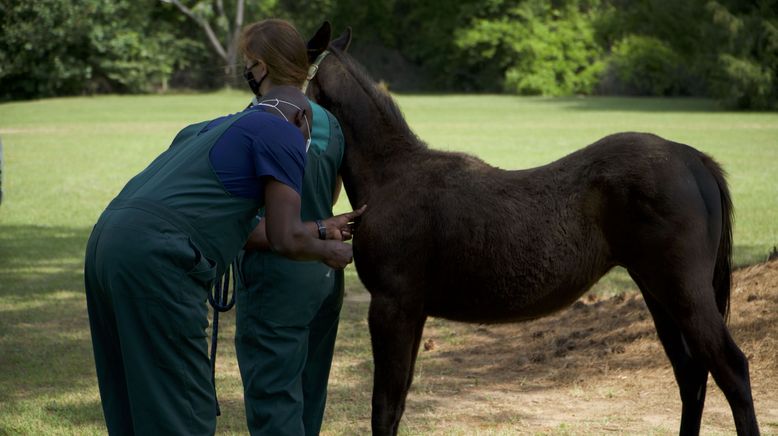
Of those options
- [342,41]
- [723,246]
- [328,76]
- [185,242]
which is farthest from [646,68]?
[185,242]

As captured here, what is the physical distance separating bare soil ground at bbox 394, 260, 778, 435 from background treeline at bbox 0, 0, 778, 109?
30141 millimetres

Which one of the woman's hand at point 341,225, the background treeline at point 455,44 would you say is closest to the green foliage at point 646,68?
the background treeline at point 455,44

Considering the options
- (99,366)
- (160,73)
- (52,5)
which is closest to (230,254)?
(99,366)

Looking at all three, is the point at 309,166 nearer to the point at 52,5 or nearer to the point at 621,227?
the point at 621,227

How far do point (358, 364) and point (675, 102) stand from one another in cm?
3956

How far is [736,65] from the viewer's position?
34969 millimetres

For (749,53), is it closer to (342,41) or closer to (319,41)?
(342,41)

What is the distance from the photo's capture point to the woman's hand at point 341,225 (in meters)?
3.84

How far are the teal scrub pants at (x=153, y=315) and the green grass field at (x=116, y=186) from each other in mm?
1994

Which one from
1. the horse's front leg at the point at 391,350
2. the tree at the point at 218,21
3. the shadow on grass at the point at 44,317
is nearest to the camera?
the horse's front leg at the point at 391,350

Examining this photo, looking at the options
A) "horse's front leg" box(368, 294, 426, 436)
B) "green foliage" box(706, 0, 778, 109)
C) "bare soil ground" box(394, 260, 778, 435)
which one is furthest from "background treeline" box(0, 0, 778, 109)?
"horse's front leg" box(368, 294, 426, 436)

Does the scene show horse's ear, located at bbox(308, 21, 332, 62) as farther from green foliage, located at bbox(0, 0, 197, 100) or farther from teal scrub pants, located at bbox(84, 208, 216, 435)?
green foliage, located at bbox(0, 0, 197, 100)

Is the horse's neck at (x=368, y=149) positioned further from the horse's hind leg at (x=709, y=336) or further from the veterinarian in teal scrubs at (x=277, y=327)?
the horse's hind leg at (x=709, y=336)

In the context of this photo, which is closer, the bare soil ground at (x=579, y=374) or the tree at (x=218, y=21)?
the bare soil ground at (x=579, y=374)
